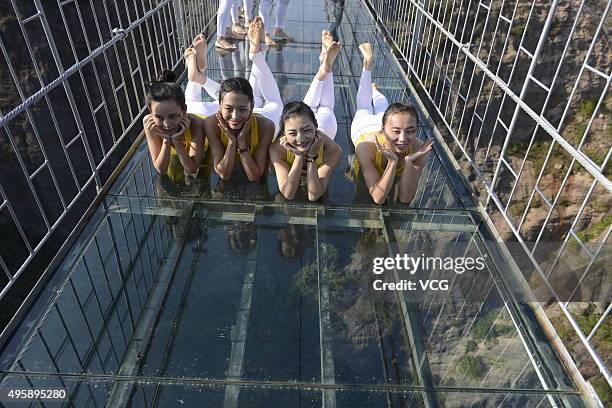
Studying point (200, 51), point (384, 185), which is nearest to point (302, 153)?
point (384, 185)

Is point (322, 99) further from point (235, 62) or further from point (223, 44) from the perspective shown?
point (223, 44)

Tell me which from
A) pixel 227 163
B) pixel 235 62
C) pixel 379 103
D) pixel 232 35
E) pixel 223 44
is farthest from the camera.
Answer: pixel 232 35

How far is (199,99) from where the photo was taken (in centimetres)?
336

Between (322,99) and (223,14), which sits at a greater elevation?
(223,14)

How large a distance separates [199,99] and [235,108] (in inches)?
45.9

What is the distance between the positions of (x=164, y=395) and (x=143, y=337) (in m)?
0.30

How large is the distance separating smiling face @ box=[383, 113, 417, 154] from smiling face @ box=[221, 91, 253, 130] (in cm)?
80

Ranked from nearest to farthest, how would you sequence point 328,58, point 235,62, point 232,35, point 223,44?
point 328,58
point 235,62
point 223,44
point 232,35

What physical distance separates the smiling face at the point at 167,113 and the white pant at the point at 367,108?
4.15ft

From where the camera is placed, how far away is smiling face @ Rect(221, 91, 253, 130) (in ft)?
7.60

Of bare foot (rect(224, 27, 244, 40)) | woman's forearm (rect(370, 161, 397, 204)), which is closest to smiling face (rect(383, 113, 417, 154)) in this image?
woman's forearm (rect(370, 161, 397, 204))

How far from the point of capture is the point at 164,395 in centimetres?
160

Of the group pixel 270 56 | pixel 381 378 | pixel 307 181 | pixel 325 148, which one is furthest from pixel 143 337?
pixel 270 56

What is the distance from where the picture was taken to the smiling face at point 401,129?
2.28m
